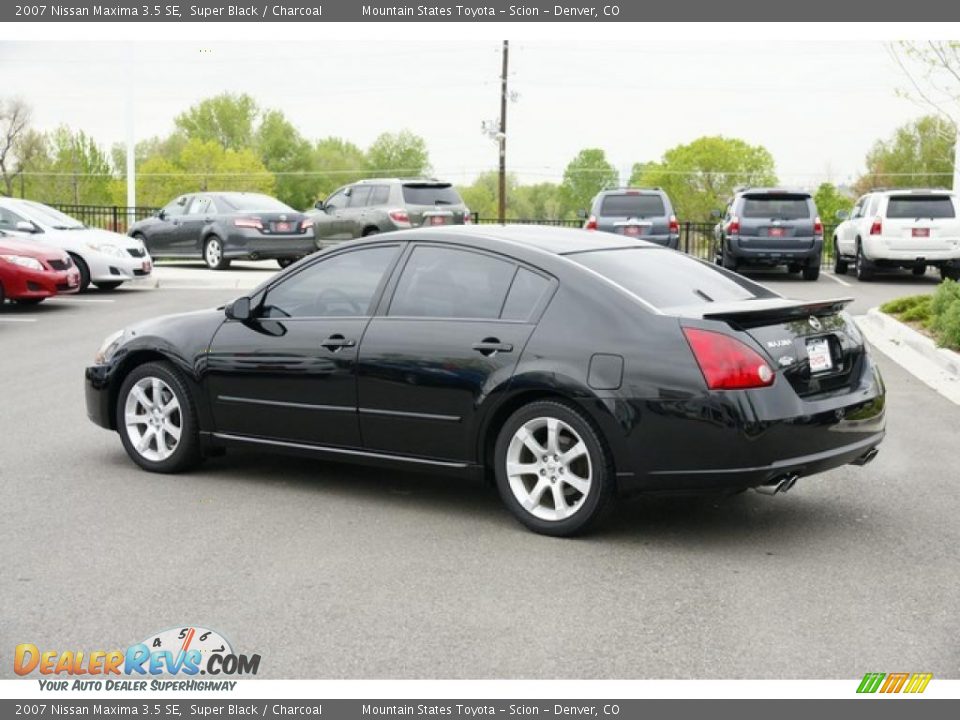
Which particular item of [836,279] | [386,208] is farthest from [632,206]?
[386,208]

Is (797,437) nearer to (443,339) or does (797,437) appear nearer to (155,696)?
(443,339)

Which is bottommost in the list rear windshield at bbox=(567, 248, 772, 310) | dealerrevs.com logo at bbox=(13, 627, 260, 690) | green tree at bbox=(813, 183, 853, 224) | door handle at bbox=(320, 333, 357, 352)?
dealerrevs.com logo at bbox=(13, 627, 260, 690)

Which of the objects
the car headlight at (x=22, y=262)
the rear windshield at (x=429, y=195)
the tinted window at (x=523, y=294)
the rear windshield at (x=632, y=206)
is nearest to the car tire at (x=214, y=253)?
the rear windshield at (x=429, y=195)

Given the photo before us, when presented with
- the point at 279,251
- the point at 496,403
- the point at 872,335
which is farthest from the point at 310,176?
the point at 496,403

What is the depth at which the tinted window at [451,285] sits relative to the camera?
21.7 ft

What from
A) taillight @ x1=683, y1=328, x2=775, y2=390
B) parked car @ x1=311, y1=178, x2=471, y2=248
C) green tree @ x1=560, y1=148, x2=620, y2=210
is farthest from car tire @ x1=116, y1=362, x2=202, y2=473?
green tree @ x1=560, y1=148, x2=620, y2=210

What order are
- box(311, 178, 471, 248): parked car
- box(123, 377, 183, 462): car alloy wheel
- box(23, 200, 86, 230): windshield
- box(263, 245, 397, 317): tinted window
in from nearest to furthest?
box(263, 245, 397, 317): tinted window → box(123, 377, 183, 462): car alloy wheel → box(23, 200, 86, 230): windshield → box(311, 178, 471, 248): parked car

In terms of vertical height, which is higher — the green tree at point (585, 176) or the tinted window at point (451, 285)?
the green tree at point (585, 176)

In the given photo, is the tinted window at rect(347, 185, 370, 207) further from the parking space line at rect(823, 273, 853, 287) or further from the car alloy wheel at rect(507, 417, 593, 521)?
the car alloy wheel at rect(507, 417, 593, 521)

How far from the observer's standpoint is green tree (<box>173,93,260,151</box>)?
421ft

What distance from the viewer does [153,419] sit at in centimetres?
778

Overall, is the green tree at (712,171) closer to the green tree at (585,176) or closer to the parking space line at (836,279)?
the green tree at (585,176)

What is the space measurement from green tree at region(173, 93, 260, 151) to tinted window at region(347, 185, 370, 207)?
103 metres

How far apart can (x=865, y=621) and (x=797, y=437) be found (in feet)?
3.98
